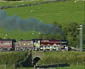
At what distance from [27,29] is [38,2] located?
22391 millimetres

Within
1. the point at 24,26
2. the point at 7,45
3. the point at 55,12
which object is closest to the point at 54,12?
the point at 55,12

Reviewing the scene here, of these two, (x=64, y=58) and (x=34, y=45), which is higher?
(x=34, y=45)

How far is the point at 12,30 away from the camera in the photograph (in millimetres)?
73125

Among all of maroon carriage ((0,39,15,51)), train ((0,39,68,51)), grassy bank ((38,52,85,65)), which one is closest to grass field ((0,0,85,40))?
train ((0,39,68,51))

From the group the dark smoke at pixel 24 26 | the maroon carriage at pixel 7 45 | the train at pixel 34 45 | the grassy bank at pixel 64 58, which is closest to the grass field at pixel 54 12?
the dark smoke at pixel 24 26

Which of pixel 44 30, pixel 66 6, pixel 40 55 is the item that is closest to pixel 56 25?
pixel 44 30

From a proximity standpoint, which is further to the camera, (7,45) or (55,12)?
(55,12)

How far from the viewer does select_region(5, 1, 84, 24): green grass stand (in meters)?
85.8

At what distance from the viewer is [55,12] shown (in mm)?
92250

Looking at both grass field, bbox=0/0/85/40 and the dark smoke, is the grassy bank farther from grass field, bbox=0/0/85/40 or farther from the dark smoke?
grass field, bbox=0/0/85/40

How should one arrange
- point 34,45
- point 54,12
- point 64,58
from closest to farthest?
A: point 64,58 → point 34,45 → point 54,12

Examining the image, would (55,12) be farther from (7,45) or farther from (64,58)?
(64,58)

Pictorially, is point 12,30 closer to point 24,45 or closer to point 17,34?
point 17,34

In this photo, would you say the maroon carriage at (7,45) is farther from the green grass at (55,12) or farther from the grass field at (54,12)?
the green grass at (55,12)
